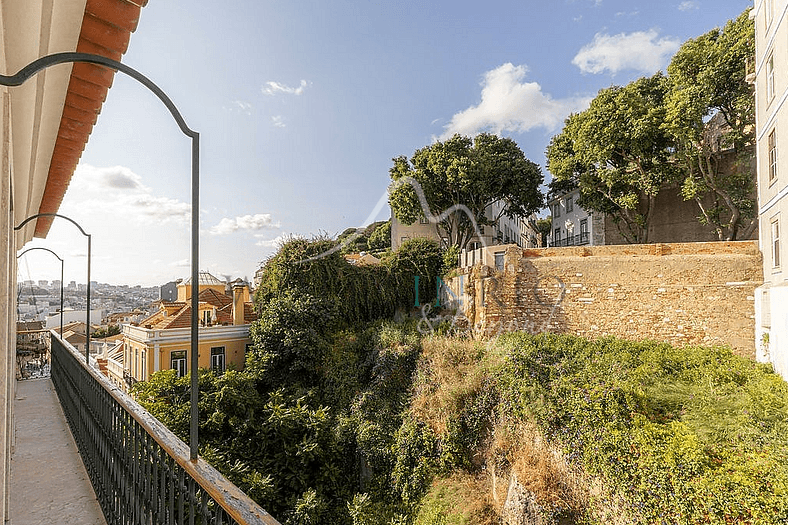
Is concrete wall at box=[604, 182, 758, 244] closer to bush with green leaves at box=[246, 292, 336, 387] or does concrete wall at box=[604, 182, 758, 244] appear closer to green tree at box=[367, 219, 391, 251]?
bush with green leaves at box=[246, 292, 336, 387]

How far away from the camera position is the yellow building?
37.3ft

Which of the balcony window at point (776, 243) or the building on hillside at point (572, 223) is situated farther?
the building on hillside at point (572, 223)

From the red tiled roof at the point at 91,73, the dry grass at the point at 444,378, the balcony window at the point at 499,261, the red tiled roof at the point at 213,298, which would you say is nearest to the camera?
the red tiled roof at the point at 91,73

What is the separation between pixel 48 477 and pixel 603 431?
7.01m

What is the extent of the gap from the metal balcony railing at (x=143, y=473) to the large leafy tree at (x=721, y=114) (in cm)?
1460

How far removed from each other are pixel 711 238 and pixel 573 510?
525 inches

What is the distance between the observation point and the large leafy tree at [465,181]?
55.6 ft

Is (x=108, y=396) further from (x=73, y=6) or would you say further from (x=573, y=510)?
(x=573, y=510)

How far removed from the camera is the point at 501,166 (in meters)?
17.0

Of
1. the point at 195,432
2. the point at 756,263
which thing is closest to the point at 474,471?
the point at 195,432

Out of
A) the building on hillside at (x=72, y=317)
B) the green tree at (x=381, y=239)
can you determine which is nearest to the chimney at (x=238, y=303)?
the building on hillside at (x=72, y=317)

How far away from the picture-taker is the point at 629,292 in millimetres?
10008

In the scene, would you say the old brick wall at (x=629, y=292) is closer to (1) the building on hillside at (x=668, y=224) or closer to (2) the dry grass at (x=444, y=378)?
(2) the dry grass at (x=444, y=378)

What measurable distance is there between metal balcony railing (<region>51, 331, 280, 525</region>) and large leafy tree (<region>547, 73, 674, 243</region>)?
1479cm
